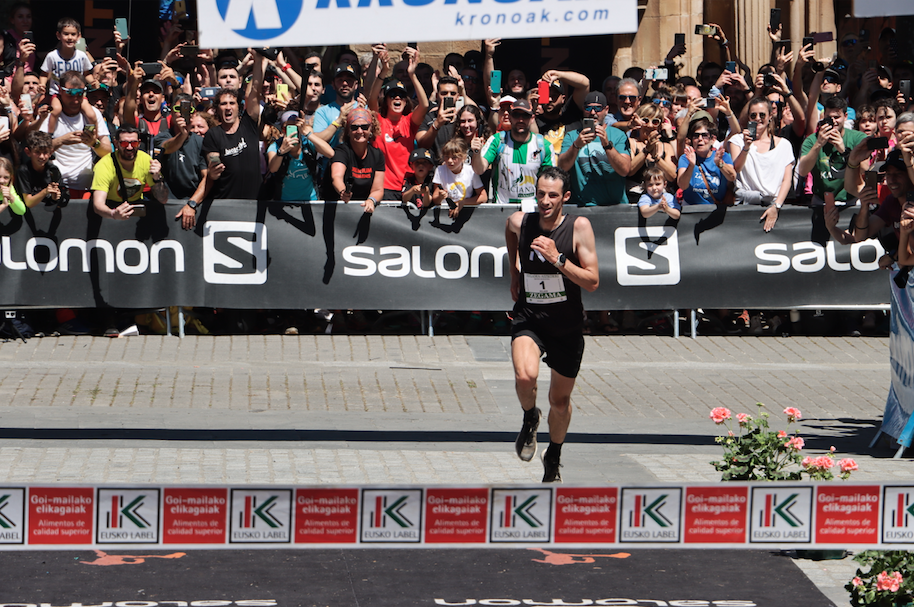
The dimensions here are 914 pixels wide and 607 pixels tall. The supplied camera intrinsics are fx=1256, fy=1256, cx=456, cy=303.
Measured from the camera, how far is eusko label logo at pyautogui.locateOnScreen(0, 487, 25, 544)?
4793mm

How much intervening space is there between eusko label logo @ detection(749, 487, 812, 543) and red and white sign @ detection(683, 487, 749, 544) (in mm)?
46

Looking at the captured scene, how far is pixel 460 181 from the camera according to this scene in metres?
12.9

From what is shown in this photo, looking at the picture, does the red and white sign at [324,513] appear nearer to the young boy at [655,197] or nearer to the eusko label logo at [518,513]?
the eusko label logo at [518,513]

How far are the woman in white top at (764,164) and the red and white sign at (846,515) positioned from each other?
27.1 ft

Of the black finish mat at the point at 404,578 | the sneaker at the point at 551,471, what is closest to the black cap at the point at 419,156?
the sneaker at the point at 551,471

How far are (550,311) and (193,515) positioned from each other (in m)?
3.46

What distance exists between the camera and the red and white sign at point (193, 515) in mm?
4855

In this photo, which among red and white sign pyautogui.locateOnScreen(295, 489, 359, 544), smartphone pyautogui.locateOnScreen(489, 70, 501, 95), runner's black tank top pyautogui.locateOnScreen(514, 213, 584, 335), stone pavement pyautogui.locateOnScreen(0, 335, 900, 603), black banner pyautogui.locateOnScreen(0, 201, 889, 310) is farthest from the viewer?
smartphone pyautogui.locateOnScreen(489, 70, 501, 95)

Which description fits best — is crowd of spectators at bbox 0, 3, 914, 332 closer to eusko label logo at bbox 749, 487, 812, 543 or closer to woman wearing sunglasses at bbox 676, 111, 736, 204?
woman wearing sunglasses at bbox 676, 111, 736, 204

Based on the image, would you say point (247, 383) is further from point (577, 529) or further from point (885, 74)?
point (885, 74)

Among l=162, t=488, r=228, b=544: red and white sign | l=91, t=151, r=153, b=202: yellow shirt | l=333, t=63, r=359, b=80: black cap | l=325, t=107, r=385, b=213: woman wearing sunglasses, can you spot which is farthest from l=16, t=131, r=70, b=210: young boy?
l=162, t=488, r=228, b=544: red and white sign

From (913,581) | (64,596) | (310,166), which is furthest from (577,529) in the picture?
(310,166)

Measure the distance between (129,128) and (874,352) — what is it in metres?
7.89

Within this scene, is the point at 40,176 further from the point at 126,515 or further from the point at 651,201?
the point at 126,515
